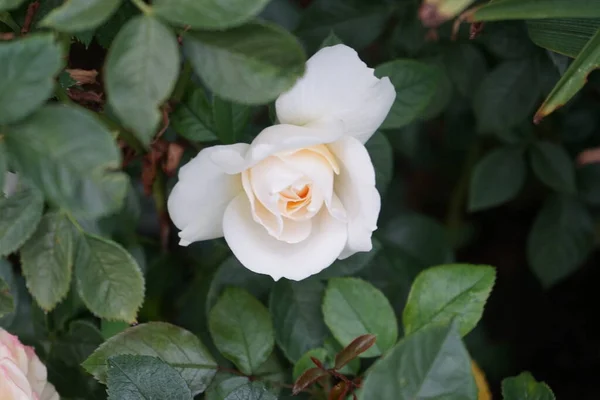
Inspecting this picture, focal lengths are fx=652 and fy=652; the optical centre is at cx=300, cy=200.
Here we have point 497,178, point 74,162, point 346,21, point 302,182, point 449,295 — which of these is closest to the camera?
point 74,162

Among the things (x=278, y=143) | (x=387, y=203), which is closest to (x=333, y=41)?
(x=278, y=143)

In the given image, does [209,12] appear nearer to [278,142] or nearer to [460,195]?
[278,142]

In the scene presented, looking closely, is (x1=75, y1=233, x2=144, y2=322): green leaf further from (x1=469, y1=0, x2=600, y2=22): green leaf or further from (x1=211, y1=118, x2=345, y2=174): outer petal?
(x1=469, y1=0, x2=600, y2=22): green leaf

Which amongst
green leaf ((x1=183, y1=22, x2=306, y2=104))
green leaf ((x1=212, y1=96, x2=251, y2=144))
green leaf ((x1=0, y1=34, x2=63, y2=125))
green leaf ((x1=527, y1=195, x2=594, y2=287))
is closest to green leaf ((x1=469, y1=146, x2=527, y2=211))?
green leaf ((x1=527, y1=195, x2=594, y2=287))

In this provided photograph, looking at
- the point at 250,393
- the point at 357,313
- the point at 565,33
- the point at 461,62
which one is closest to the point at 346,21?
the point at 461,62

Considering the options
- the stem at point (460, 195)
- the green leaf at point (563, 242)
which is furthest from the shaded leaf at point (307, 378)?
the stem at point (460, 195)

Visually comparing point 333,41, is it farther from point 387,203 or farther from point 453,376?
point 387,203

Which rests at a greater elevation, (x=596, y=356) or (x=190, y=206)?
(x=190, y=206)
